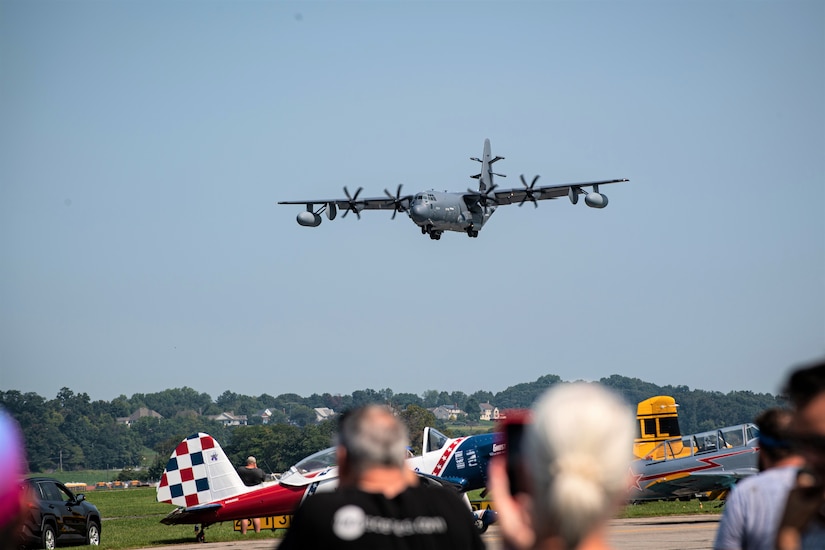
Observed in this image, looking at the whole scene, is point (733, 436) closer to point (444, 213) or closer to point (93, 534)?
point (93, 534)

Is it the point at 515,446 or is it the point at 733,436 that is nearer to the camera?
the point at 515,446

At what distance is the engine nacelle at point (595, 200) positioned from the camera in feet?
188

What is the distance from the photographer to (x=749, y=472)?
974 inches

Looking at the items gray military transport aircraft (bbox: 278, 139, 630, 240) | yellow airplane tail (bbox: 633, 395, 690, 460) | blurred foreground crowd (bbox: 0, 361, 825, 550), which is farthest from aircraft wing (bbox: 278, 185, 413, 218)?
blurred foreground crowd (bbox: 0, 361, 825, 550)

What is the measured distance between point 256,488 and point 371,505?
1877 cm

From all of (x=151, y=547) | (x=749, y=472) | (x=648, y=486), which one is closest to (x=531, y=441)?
(x=151, y=547)

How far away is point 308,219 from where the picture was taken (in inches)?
2250

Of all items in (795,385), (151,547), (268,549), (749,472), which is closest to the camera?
(795,385)

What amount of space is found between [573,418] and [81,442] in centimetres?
19288

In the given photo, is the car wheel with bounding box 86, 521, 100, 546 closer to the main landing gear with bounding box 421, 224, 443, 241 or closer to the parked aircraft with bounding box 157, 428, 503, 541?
the parked aircraft with bounding box 157, 428, 503, 541

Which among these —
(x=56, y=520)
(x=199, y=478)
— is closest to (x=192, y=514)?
(x=199, y=478)

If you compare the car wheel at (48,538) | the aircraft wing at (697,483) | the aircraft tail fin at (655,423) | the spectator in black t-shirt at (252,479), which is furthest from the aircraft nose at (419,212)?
the car wheel at (48,538)

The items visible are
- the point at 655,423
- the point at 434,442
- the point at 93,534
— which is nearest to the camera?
the point at 93,534

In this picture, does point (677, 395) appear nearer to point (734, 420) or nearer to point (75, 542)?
point (734, 420)
